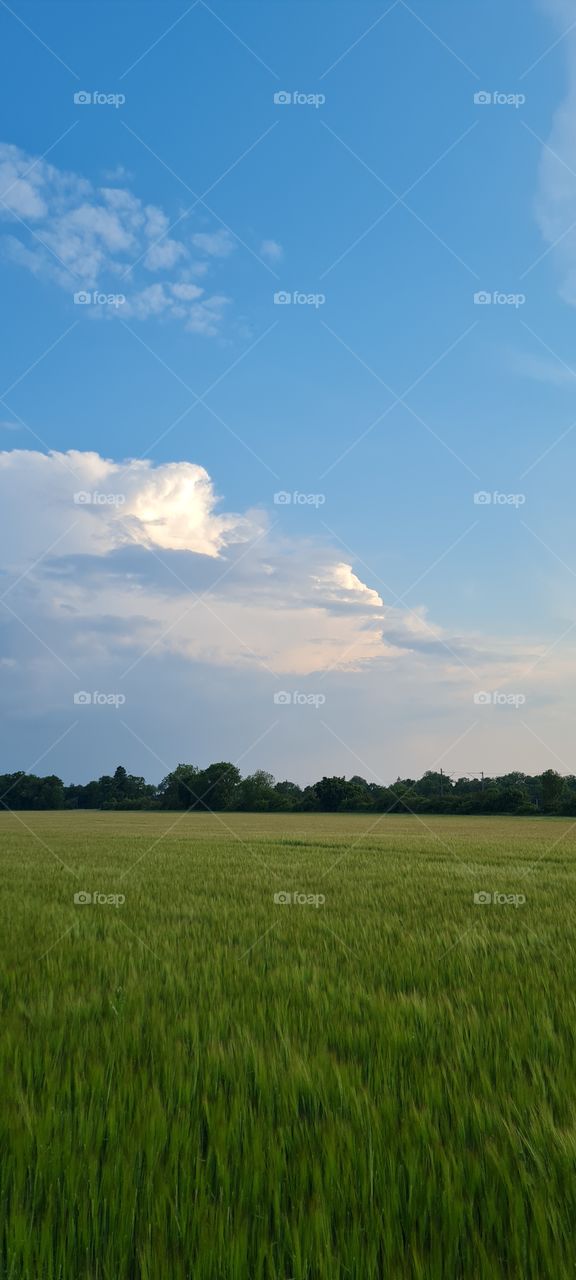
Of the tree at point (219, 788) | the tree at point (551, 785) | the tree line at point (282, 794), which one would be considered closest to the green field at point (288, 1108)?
the tree line at point (282, 794)

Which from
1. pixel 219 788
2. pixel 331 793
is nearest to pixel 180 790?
pixel 219 788

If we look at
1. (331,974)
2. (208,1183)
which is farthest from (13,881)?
(208,1183)

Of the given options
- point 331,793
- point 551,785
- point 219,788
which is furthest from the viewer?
point 551,785

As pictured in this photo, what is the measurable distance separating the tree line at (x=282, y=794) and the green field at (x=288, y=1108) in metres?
88.1

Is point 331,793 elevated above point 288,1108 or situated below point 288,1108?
above

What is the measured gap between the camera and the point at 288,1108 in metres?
3.22

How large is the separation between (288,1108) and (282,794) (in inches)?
4290

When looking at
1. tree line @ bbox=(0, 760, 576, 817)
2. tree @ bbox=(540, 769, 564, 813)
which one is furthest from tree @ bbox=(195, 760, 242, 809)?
tree @ bbox=(540, 769, 564, 813)

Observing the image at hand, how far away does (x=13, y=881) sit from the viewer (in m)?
14.4

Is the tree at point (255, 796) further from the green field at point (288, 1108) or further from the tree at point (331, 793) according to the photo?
the green field at point (288, 1108)

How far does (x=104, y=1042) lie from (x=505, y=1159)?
2387mm

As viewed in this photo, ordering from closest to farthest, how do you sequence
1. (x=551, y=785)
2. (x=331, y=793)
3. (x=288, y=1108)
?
(x=288, y=1108) < (x=331, y=793) < (x=551, y=785)

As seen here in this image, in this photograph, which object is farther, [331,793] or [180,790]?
[180,790]

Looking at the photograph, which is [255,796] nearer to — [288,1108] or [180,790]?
[180,790]
